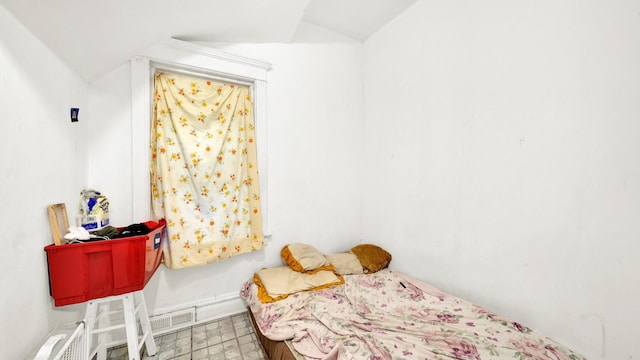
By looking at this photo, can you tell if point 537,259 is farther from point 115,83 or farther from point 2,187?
point 115,83

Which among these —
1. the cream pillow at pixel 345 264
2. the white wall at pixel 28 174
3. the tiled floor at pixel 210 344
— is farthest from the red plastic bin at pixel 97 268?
the cream pillow at pixel 345 264

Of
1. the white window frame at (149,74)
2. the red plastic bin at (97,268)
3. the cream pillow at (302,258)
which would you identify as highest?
the white window frame at (149,74)

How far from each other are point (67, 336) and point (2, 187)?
2.28 feet

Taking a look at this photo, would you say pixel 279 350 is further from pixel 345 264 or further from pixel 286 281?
pixel 345 264

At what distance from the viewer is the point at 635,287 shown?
117cm

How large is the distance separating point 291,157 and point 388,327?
1.69 meters

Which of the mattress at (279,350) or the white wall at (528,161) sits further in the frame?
the mattress at (279,350)

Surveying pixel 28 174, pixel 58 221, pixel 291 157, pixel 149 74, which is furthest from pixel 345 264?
pixel 149 74

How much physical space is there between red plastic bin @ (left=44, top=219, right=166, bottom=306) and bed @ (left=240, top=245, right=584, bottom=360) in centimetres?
88

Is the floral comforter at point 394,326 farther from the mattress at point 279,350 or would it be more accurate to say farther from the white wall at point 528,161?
the white wall at point 528,161

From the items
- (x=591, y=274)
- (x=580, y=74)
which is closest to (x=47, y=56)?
(x=580, y=74)

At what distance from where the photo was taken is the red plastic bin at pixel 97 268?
1.25 metres

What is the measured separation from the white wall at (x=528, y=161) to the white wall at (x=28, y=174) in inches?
98.0

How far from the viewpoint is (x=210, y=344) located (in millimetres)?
1870
